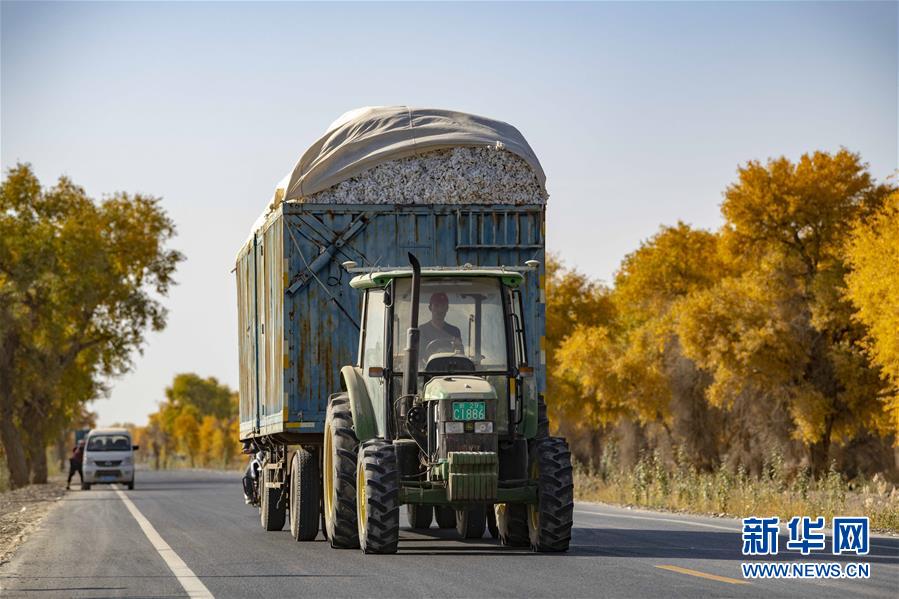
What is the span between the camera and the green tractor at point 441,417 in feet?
48.1

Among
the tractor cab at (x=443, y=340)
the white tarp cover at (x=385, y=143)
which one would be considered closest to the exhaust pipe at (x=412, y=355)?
the tractor cab at (x=443, y=340)

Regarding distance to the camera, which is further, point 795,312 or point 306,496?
point 795,312

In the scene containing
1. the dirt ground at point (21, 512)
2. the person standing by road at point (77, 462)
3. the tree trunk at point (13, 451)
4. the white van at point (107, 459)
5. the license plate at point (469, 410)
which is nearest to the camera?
the license plate at point (469, 410)

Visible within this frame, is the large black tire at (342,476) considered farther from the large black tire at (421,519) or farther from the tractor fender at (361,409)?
the large black tire at (421,519)

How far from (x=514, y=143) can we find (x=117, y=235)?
39.3 m

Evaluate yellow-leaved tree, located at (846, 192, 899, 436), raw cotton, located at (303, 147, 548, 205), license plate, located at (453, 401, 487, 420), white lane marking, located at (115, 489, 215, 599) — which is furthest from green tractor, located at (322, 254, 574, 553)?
yellow-leaved tree, located at (846, 192, 899, 436)

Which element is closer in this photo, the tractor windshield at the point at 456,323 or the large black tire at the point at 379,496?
the large black tire at the point at 379,496

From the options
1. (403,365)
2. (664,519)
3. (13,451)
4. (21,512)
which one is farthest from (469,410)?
(13,451)

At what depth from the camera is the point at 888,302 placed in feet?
115

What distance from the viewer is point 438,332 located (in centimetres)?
1561

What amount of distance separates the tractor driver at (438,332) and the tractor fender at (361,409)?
86 cm

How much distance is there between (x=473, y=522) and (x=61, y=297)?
33888 millimetres

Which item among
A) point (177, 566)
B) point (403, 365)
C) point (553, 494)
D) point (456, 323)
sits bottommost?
point (177, 566)

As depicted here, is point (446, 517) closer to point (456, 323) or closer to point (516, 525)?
point (516, 525)
